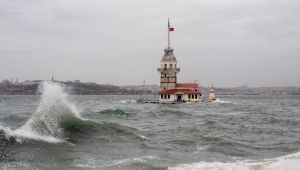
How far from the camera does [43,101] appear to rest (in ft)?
77.3

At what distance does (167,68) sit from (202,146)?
175 feet

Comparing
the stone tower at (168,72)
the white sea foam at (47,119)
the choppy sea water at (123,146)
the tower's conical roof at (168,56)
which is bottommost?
the choppy sea water at (123,146)

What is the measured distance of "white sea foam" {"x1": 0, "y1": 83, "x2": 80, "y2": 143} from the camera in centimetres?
1830

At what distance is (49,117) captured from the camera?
2223 cm

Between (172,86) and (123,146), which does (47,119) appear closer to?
(123,146)

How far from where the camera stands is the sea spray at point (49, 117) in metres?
18.8

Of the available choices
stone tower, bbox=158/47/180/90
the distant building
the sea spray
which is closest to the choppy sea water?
the sea spray

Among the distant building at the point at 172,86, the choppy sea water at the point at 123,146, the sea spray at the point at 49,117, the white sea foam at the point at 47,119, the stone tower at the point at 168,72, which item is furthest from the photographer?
the stone tower at the point at 168,72

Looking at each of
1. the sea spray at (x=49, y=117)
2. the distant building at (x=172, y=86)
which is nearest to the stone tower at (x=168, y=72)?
the distant building at (x=172, y=86)

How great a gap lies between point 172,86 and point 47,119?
5113 centimetres

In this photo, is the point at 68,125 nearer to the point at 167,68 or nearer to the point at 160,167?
the point at 160,167

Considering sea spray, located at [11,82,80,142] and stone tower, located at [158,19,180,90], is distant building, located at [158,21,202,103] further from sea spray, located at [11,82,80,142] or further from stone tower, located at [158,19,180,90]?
sea spray, located at [11,82,80,142]

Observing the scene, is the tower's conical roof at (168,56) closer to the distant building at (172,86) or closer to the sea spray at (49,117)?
the distant building at (172,86)

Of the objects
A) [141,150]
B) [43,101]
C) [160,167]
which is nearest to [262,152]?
[141,150]
